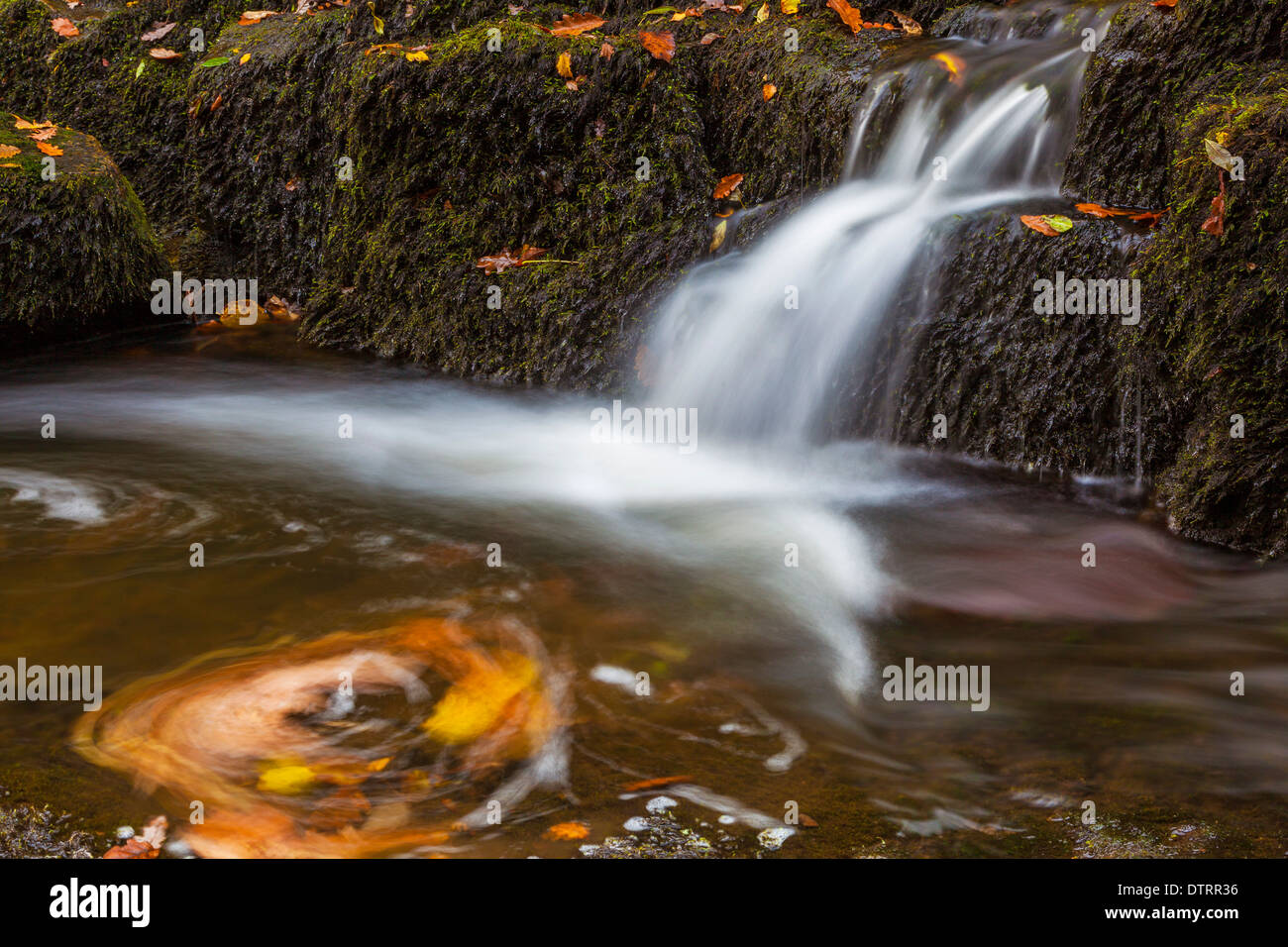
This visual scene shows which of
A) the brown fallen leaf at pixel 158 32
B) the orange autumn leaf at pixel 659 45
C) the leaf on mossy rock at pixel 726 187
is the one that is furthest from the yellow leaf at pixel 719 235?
the brown fallen leaf at pixel 158 32

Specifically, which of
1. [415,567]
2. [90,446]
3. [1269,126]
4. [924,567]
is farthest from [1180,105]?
[90,446]

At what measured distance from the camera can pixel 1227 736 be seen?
301 cm

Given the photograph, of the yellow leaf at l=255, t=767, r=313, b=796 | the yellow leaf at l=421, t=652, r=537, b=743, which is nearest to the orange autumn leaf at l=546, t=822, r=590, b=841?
the yellow leaf at l=421, t=652, r=537, b=743

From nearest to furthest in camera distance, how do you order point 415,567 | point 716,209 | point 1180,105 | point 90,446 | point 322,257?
point 415,567
point 1180,105
point 90,446
point 716,209
point 322,257

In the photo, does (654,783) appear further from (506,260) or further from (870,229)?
(506,260)

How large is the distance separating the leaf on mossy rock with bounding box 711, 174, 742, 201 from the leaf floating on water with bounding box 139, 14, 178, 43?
5624mm

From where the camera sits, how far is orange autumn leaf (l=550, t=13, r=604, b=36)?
7.33 metres

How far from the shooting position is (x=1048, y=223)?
5051 millimetres

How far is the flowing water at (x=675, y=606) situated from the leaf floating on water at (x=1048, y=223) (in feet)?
1.63

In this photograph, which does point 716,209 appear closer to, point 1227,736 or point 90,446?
point 90,446

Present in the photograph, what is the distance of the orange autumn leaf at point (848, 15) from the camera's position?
6.93 m

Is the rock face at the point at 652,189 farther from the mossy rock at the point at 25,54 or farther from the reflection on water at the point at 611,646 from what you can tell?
the reflection on water at the point at 611,646

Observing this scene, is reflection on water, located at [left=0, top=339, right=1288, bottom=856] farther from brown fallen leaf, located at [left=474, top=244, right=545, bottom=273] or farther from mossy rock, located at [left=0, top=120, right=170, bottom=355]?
mossy rock, located at [left=0, top=120, right=170, bottom=355]
